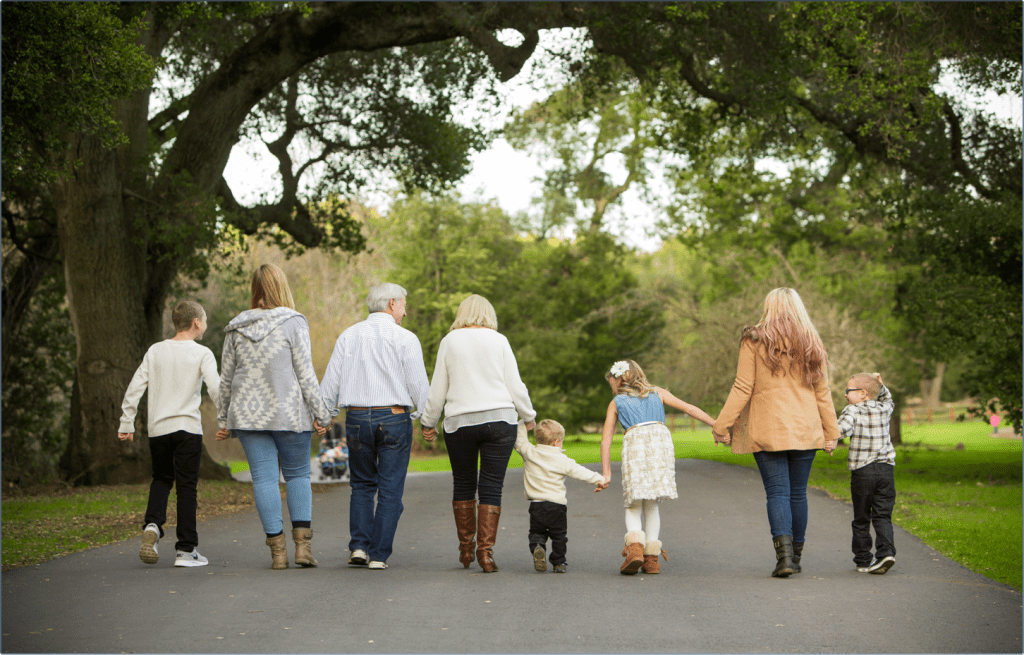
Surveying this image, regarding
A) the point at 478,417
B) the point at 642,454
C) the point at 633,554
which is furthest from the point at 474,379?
the point at 633,554

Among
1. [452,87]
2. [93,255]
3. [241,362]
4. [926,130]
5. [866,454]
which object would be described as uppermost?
[452,87]

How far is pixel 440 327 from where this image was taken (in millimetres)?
39656

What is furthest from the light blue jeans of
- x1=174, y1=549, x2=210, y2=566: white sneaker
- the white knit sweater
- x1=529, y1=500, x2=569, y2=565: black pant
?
x1=529, y1=500, x2=569, y2=565: black pant

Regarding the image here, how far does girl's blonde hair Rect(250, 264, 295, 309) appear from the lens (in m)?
6.82

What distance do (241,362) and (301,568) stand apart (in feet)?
5.00

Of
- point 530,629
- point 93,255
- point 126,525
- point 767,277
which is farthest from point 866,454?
point 767,277

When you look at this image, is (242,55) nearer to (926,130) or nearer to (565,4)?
(565,4)

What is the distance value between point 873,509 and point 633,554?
1863 millimetres

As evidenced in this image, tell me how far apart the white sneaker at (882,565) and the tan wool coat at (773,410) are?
961mm

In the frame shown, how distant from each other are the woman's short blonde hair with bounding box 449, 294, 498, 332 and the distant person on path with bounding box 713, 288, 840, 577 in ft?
5.96

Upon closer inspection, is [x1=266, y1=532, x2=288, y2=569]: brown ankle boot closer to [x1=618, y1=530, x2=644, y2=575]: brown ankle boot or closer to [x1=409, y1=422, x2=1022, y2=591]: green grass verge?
[x1=618, y1=530, x2=644, y2=575]: brown ankle boot

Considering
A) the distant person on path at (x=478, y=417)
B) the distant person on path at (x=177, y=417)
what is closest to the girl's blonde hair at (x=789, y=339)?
the distant person on path at (x=478, y=417)

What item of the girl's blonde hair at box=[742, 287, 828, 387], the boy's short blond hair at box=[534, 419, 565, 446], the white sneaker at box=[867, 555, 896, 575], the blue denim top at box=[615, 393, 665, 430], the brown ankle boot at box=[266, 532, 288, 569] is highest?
the girl's blonde hair at box=[742, 287, 828, 387]

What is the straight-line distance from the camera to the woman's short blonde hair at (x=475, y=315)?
6.95m
